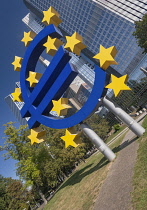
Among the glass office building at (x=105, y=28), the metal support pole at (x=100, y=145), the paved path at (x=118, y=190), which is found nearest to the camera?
the paved path at (x=118, y=190)

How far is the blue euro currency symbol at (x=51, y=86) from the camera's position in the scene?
1129cm

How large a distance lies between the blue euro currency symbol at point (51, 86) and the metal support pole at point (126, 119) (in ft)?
3.03

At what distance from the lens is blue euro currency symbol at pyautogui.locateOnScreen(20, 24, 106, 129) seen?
11287 millimetres

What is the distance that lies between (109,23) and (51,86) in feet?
248

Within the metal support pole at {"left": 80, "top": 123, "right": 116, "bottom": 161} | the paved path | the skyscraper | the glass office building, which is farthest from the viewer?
the skyscraper

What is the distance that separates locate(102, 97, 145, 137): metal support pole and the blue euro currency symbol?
922 mm

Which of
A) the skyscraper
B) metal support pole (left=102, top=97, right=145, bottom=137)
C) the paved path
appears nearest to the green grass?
the paved path

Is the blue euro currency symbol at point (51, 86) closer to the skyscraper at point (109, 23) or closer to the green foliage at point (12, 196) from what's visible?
the green foliage at point (12, 196)

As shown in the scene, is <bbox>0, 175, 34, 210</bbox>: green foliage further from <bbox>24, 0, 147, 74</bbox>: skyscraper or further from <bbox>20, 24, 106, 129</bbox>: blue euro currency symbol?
<bbox>24, 0, 147, 74</bbox>: skyscraper

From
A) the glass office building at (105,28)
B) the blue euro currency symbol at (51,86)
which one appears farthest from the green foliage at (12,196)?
the glass office building at (105,28)

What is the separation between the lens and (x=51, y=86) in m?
13.3

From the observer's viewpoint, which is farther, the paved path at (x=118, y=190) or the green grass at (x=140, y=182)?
the paved path at (x=118, y=190)

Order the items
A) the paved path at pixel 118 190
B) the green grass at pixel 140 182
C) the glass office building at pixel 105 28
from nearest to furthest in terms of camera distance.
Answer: the green grass at pixel 140 182, the paved path at pixel 118 190, the glass office building at pixel 105 28

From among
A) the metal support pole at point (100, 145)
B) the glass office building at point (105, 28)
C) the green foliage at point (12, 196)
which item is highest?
the glass office building at point (105, 28)
